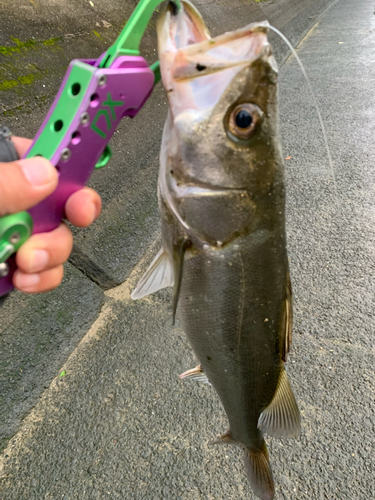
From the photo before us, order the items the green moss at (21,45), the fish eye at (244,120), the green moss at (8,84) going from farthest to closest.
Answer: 1. the green moss at (21,45)
2. the green moss at (8,84)
3. the fish eye at (244,120)

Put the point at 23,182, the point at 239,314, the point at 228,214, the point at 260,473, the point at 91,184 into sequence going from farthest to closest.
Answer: the point at 91,184 < the point at 260,473 < the point at 239,314 < the point at 228,214 < the point at 23,182

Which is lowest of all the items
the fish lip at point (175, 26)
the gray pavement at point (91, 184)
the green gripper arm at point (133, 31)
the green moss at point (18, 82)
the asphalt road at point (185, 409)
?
the asphalt road at point (185, 409)

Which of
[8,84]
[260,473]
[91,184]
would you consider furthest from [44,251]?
[8,84]

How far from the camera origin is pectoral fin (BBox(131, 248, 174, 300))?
52.6 inches

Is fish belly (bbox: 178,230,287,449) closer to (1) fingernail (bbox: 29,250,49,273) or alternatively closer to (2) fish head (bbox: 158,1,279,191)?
(2) fish head (bbox: 158,1,279,191)

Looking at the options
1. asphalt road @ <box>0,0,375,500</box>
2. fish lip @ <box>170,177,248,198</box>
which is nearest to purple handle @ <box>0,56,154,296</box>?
fish lip @ <box>170,177,248,198</box>

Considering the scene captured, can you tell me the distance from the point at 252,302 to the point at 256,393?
1.51 feet

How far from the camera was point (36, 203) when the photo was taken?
3.30 feet

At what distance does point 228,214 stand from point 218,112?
1.03ft

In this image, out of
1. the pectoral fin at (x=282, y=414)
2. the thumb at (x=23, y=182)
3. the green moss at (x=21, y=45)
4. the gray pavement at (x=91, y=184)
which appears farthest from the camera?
the green moss at (x=21, y=45)

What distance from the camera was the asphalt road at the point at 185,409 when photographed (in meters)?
1.91

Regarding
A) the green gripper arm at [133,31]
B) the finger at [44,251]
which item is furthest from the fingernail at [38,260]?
the green gripper arm at [133,31]

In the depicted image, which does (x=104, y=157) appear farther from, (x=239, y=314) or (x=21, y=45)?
(x=21, y=45)

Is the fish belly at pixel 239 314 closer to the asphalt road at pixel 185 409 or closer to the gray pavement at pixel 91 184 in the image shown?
the asphalt road at pixel 185 409
